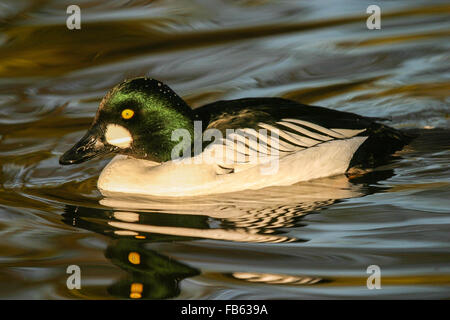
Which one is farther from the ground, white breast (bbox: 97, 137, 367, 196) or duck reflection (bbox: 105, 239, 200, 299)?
white breast (bbox: 97, 137, 367, 196)

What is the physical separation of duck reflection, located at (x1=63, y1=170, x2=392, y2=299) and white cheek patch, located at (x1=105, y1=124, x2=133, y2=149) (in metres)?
0.43

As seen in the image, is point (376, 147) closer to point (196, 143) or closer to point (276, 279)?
point (196, 143)

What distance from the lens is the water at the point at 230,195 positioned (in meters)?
5.82

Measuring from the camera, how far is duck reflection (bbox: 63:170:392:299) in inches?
226

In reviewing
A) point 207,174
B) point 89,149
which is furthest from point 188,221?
point 89,149

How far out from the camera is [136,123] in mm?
7539

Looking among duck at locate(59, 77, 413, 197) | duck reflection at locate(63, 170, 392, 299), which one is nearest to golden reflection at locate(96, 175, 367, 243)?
duck reflection at locate(63, 170, 392, 299)

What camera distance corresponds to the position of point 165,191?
7.55 meters

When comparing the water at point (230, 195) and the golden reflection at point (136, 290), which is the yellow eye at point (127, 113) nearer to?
the water at point (230, 195)

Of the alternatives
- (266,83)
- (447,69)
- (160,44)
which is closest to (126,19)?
(160,44)

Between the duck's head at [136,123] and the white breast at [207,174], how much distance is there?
0.61 feet

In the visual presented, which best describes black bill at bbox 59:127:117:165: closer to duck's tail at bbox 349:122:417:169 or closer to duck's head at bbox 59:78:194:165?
duck's head at bbox 59:78:194:165

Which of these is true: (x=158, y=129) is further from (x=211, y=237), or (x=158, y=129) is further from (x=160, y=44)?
(x=160, y=44)

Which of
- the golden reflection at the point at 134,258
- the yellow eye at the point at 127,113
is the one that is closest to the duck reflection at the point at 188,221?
the golden reflection at the point at 134,258
